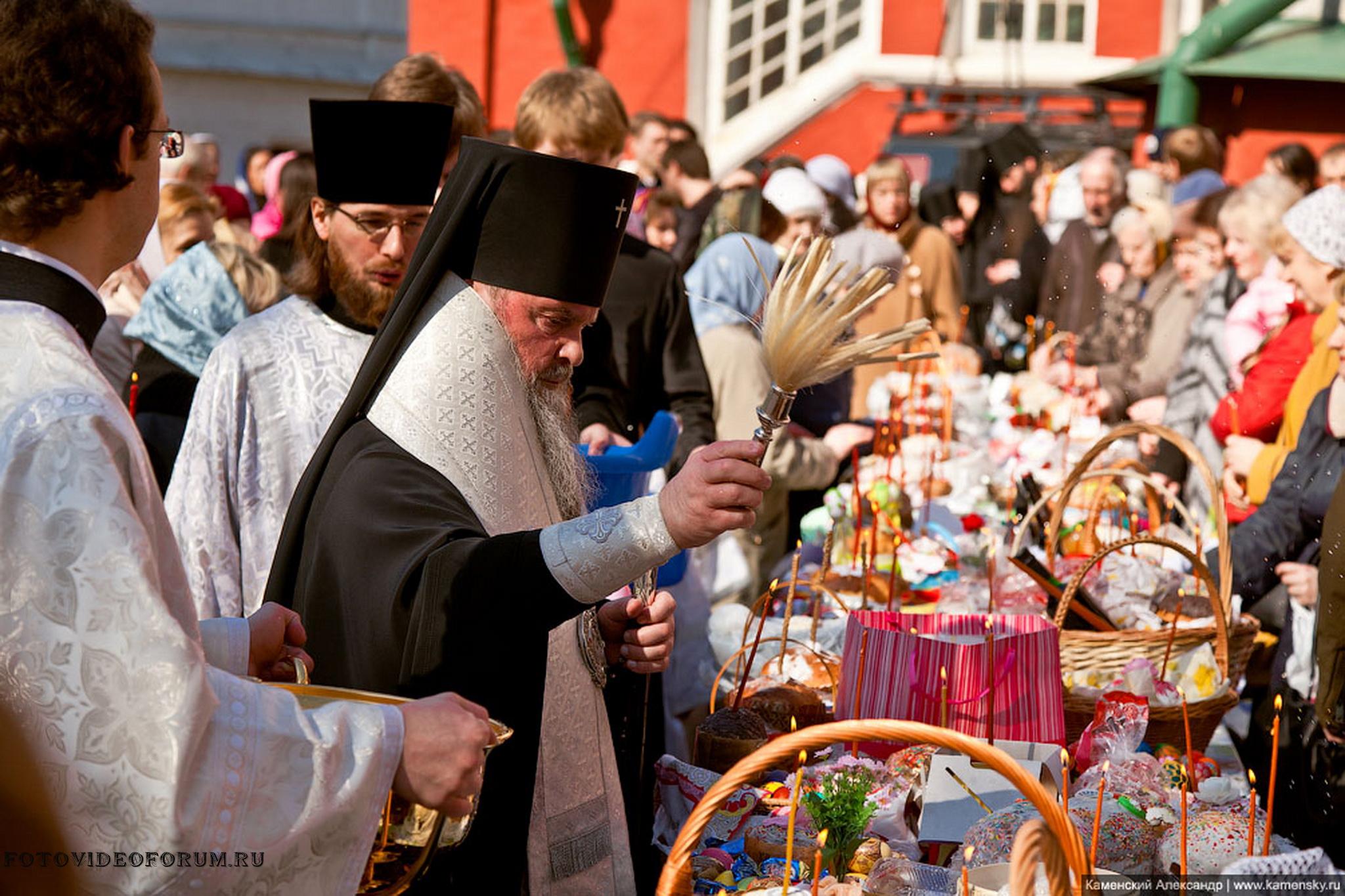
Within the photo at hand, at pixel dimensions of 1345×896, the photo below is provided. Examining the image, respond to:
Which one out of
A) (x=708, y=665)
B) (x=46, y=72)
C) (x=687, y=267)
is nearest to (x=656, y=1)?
(x=687, y=267)

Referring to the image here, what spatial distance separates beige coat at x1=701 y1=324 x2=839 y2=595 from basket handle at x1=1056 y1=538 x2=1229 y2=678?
2.20 meters

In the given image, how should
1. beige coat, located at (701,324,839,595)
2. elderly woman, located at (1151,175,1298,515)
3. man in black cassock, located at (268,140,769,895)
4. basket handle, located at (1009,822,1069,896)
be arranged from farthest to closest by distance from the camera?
elderly woman, located at (1151,175,1298,515) < beige coat, located at (701,324,839,595) < man in black cassock, located at (268,140,769,895) < basket handle, located at (1009,822,1069,896)

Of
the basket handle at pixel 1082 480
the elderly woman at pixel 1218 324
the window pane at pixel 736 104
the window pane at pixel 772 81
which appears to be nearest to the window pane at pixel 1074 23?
the window pane at pixel 772 81

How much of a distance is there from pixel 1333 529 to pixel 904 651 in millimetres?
1222

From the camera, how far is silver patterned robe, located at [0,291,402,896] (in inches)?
61.9

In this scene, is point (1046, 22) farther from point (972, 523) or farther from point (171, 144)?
point (171, 144)

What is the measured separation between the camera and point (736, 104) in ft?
57.6

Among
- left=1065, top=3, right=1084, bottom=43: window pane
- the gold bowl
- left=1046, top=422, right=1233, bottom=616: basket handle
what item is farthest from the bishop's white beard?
left=1065, top=3, right=1084, bottom=43: window pane

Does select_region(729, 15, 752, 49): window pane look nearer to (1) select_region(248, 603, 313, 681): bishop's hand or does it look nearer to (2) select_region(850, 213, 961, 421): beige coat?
(2) select_region(850, 213, 961, 421): beige coat

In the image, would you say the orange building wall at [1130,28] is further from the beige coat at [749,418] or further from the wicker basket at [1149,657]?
the wicker basket at [1149,657]

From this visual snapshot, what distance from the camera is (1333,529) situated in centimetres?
333

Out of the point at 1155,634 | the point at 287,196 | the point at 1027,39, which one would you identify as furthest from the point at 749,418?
the point at 1027,39

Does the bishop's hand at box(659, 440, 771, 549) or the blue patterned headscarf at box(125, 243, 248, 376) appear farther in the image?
the blue patterned headscarf at box(125, 243, 248, 376)

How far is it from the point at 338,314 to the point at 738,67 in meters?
14.7
